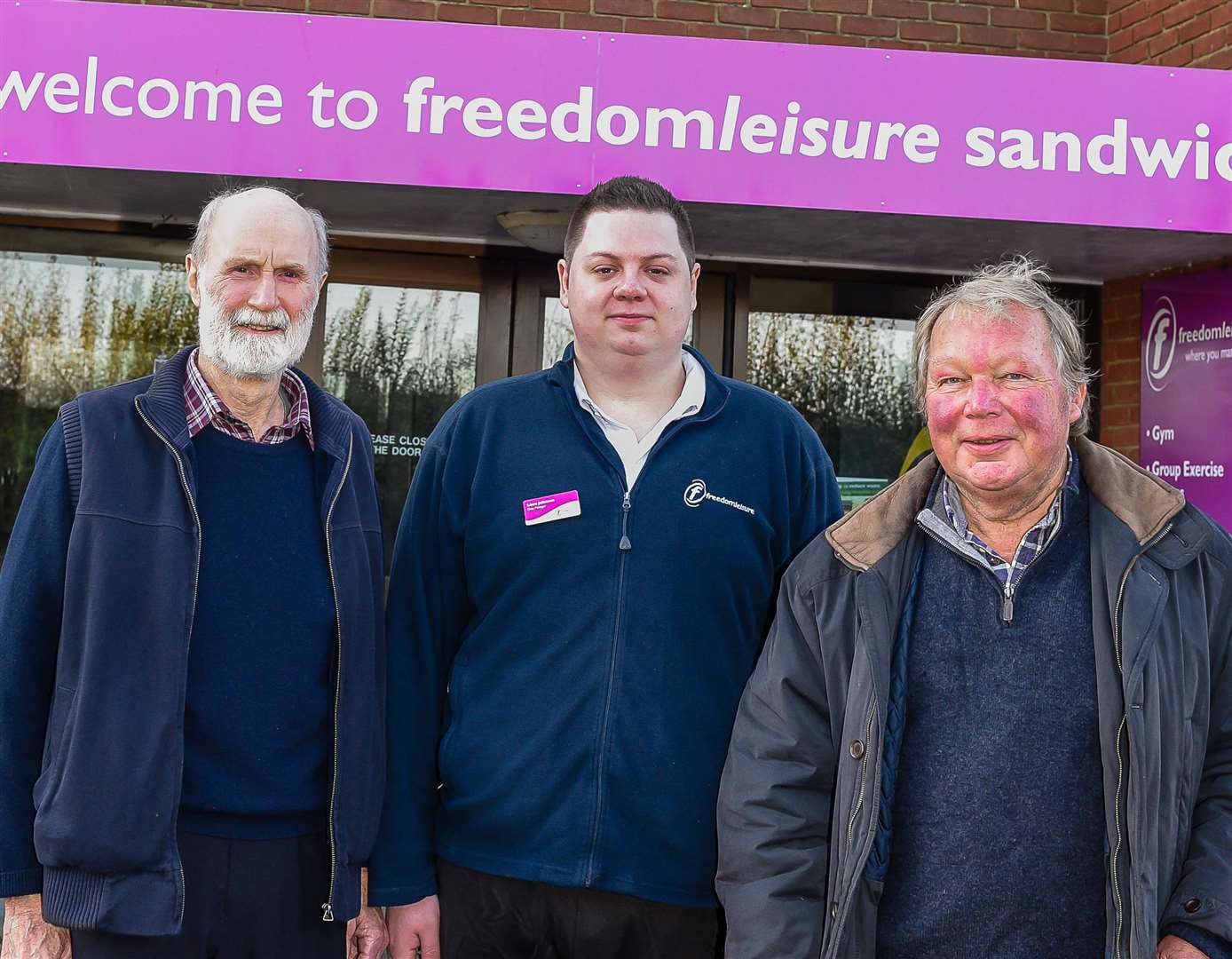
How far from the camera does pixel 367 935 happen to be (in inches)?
98.7

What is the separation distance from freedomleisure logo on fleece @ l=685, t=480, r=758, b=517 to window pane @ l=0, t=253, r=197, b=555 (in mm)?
3926

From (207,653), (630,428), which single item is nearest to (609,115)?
(630,428)

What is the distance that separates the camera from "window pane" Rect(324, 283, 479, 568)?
5875mm

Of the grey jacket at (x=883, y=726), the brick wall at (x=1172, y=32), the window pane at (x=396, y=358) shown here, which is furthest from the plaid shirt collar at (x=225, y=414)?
the brick wall at (x=1172, y=32)

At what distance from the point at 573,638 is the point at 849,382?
4.09 meters

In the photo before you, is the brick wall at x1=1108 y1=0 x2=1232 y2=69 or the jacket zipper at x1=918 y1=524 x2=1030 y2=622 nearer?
the jacket zipper at x1=918 y1=524 x2=1030 y2=622

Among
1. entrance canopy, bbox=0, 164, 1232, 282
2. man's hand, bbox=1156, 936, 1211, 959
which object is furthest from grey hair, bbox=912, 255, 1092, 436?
entrance canopy, bbox=0, 164, 1232, 282

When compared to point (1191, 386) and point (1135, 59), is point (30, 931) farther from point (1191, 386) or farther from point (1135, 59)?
point (1135, 59)

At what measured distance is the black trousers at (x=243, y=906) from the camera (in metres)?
2.17

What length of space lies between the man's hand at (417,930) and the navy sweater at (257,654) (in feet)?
0.94

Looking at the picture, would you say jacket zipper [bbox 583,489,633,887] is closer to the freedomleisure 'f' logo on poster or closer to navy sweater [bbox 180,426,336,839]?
navy sweater [bbox 180,426,336,839]

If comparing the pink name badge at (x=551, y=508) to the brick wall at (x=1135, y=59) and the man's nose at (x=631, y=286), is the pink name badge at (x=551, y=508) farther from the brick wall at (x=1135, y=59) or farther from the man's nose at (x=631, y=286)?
the brick wall at (x=1135, y=59)

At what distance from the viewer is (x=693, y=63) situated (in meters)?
4.38

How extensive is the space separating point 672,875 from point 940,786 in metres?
0.58
